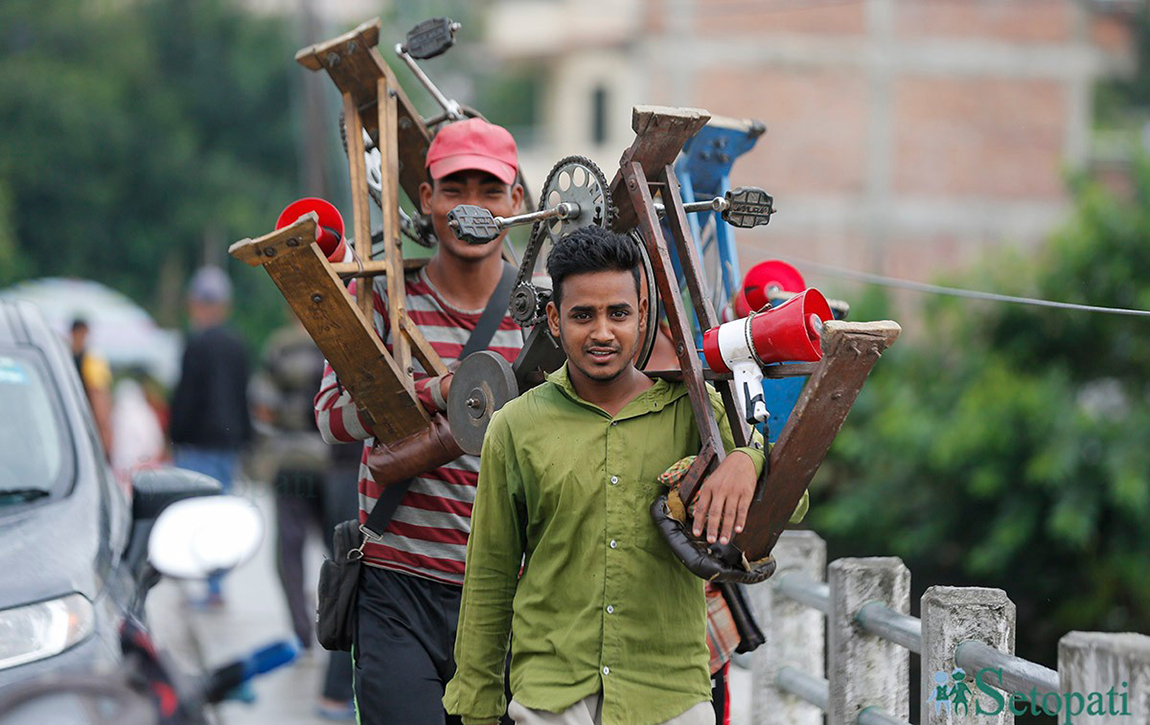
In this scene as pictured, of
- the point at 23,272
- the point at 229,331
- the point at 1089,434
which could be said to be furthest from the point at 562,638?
the point at 23,272

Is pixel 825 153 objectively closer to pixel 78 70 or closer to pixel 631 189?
pixel 78 70

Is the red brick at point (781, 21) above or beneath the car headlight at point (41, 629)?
above

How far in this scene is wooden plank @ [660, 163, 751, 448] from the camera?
3277 millimetres

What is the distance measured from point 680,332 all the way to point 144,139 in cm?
3739

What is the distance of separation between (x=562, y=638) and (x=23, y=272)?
34233 millimetres

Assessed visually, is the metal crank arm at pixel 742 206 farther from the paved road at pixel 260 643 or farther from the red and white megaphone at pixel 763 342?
the paved road at pixel 260 643

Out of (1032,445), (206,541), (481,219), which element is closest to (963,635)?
(481,219)

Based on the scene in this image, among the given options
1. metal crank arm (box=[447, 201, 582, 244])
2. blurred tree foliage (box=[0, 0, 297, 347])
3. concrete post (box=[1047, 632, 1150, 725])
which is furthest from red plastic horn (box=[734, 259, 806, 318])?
blurred tree foliage (box=[0, 0, 297, 347])

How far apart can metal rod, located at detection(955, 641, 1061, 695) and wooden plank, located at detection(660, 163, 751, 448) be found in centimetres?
85

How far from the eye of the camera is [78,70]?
3778 cm

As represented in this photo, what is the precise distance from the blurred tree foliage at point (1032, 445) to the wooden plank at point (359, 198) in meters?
8.42

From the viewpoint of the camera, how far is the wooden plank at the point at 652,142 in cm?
348

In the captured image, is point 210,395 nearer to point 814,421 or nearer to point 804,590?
point 804,590

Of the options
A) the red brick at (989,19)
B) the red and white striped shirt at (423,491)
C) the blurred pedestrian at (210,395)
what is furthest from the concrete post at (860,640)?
the red brick at (989,19)
